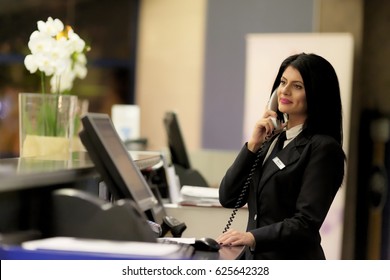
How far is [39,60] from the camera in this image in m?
2.54

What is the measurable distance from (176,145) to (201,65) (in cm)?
290

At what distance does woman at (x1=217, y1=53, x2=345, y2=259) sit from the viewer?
2031 mm

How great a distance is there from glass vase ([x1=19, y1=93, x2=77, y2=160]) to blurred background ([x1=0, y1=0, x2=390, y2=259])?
282 centimetres

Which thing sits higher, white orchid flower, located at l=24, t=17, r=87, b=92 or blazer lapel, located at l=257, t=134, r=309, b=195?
white orchid flower, located at l=24, t=17, r=87, b=92

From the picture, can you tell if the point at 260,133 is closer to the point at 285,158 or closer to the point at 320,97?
the point at 285,158

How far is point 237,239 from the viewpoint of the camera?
2.02 meters

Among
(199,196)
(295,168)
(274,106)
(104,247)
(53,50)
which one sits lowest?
(199,196)

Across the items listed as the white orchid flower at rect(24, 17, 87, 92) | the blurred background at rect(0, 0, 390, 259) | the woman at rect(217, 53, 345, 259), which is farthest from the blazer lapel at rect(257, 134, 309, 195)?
the blurred background at rect(0, 0, 390, 259)

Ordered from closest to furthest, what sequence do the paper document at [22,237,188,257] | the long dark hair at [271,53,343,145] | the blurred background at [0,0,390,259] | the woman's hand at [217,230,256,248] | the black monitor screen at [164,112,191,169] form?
the paper document at [22,237,188,257] → the woman's hand at [217,230,256,248] → the long dark hair at [271,53,343,145] → the black monitor screen at [164,112,191,169] → the blurred background at [0,0,390,259]

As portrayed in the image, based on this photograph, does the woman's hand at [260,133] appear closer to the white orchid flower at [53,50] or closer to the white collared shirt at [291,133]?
the white collared shirt at [291,133]

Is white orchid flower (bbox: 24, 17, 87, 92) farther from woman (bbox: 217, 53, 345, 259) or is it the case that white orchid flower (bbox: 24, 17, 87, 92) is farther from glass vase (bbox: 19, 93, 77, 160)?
woman (bbox: 217, 53, 345, 259)

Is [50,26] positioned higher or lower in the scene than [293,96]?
higher

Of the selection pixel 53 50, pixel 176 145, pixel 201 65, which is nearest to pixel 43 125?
A: pixel 53 50

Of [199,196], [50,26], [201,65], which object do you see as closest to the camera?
[50,26]
